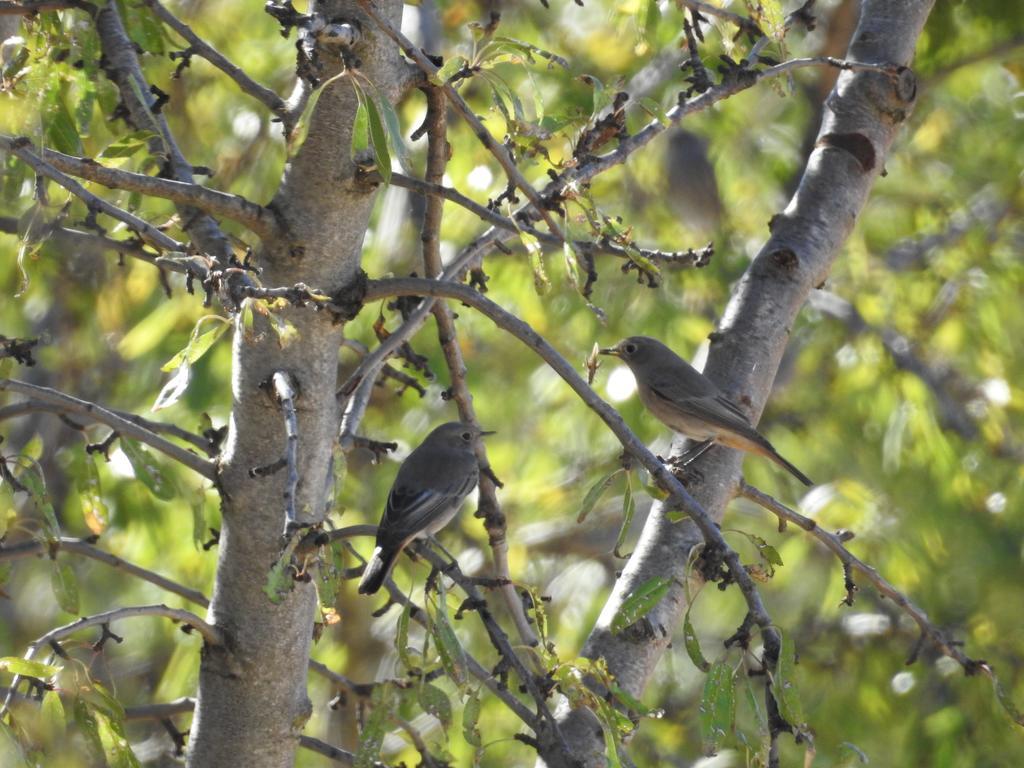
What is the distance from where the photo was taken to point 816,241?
3.78 meters

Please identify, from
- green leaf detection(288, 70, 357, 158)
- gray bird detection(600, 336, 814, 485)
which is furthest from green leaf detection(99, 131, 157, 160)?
gray bird detection(600, 336, 814, 485)

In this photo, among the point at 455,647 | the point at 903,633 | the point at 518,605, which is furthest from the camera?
the point at 903,633

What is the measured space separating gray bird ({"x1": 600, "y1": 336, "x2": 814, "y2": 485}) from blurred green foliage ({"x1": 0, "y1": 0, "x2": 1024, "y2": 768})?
0.82 metres

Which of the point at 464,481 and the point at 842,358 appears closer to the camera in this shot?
the point at 464,481

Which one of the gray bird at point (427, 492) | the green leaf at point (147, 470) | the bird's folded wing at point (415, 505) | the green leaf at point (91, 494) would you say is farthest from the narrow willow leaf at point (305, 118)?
the bird's folded wing at point (415, 505)

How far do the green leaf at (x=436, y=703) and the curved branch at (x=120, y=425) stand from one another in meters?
0.70

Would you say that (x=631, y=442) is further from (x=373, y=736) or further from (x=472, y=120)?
(x=373, y=736)

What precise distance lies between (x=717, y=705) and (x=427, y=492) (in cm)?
261

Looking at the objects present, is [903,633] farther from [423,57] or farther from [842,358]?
[423,57]

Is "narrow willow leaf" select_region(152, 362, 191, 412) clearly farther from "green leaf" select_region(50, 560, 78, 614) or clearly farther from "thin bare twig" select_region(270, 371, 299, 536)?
"green leaf" select_region(50, 560, 78, 614)

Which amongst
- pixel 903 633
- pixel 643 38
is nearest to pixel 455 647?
pixel 643 38

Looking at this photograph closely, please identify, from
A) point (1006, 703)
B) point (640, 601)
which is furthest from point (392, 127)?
point (1006, 703)

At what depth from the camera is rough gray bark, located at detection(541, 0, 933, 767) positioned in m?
3.28

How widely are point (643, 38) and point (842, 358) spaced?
561cm
